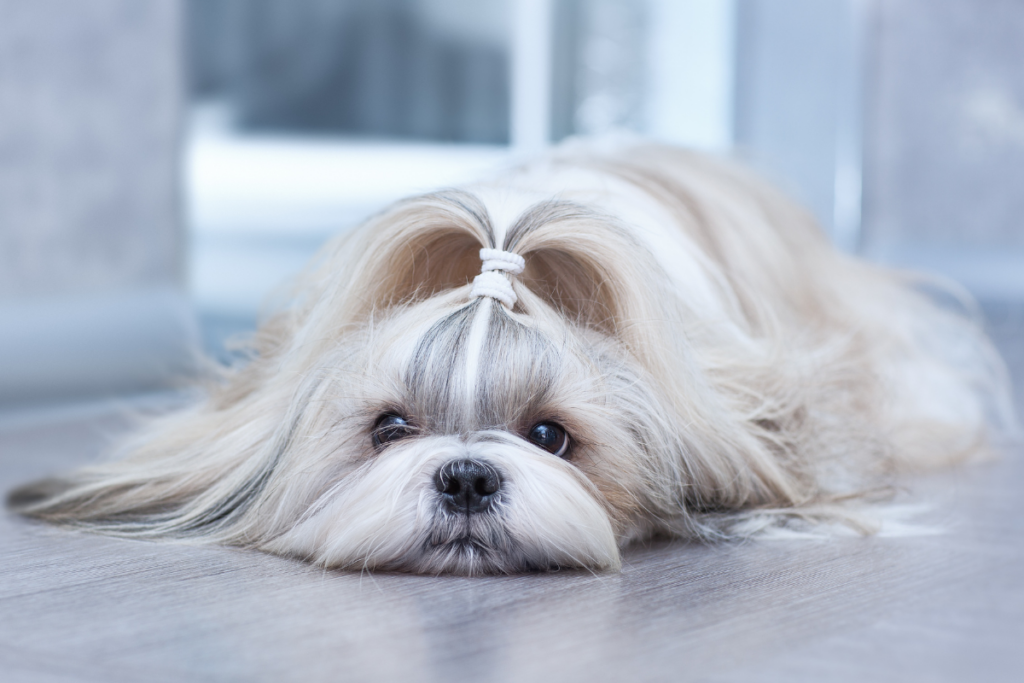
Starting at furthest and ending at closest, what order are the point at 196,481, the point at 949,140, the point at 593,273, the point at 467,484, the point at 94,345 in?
the point at 949,140, the point at 94,345, the point at 196,481, the point at 593,273, the point at 467,484

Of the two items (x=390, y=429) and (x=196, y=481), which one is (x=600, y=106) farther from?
(x=390, y=429)

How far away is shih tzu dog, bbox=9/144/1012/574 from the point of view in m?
1.67

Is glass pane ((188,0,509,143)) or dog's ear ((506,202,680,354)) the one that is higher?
glass pane ((188,0,509,143))

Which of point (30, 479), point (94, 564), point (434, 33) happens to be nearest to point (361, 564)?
point (94, 564)

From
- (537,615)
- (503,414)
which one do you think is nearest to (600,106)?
(503,414)

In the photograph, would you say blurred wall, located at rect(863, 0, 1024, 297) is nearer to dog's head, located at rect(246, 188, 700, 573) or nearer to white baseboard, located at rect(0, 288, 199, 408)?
white baseboard, located at rect(0, 288, 199, 408)

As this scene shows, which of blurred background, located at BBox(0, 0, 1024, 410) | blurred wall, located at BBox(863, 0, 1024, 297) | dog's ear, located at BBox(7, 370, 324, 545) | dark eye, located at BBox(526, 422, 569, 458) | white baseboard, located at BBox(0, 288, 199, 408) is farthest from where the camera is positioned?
blurred wall, located at BBox(863, 0, 1024, 297)

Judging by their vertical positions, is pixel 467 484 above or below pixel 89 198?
below

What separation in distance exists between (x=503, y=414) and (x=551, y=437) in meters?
0.09

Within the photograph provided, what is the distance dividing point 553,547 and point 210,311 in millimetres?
3616

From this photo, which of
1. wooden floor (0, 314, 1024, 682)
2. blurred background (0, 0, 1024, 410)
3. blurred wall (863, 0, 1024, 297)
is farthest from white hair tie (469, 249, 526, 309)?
blurred wall (863, 0, 1024, 297)

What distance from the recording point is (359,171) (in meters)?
6.17

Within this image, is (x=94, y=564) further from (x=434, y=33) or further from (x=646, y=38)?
(x=646, y=38)

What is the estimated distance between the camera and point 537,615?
150cm
